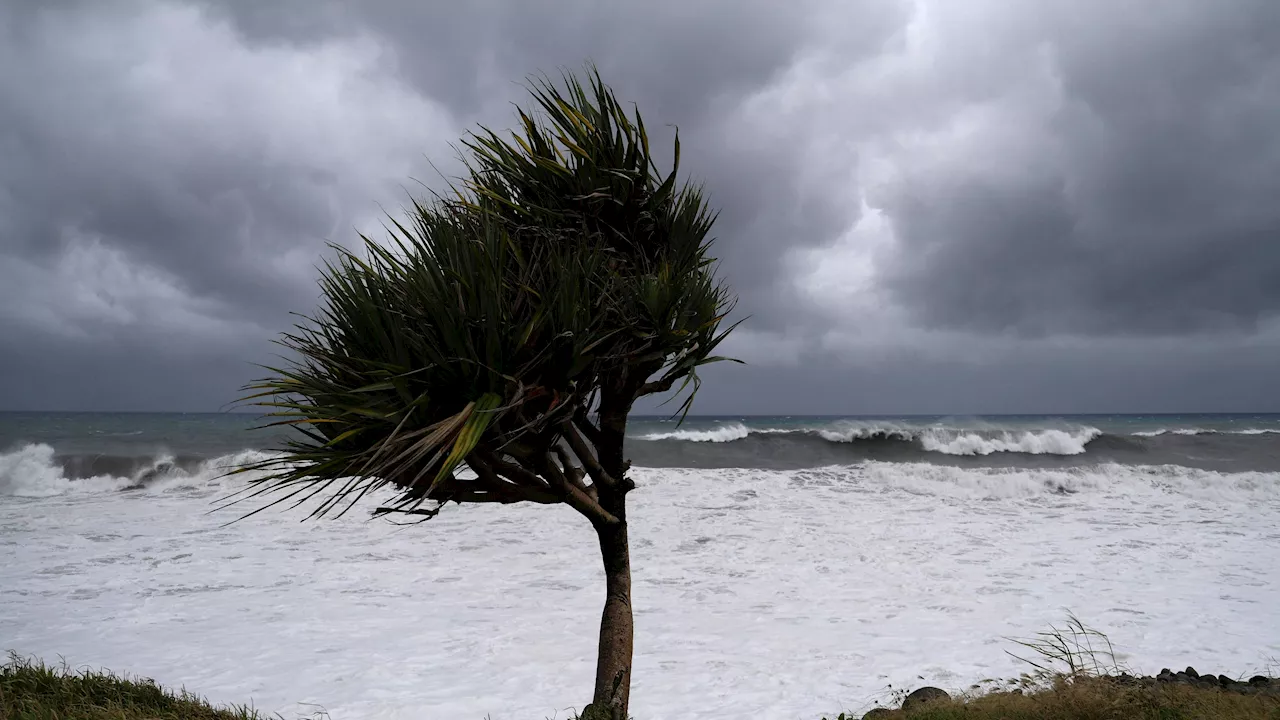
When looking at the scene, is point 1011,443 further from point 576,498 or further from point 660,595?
point 576,498

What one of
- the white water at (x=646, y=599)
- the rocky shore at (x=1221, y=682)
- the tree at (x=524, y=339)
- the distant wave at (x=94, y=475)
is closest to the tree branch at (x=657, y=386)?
the tree at (x=524, y=339)

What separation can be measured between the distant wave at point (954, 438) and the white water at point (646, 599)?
17495 mm

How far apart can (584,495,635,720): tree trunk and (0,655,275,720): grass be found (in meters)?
2.79

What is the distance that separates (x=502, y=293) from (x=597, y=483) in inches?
71.9

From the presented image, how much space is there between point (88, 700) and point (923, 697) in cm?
703

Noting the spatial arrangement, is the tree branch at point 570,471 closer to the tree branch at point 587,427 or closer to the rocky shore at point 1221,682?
the tree branch at point 587,427

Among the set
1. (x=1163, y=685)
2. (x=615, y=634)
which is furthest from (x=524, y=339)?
(x=1163, y=685)

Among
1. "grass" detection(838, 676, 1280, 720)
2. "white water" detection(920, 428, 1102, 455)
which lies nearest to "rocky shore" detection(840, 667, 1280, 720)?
"grass" detection(838, 676, 1280, 720)

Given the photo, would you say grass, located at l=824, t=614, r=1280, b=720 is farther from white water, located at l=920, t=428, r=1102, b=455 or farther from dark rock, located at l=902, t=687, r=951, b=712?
white water, located at l=920, t=428, r=1102, b=455

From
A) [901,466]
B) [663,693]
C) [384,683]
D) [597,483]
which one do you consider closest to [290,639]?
[384,683]

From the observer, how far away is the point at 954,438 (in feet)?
124

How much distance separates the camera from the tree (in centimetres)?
356

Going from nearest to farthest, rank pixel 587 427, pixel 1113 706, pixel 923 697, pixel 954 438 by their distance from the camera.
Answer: pixel 1113 706 → pixel 587 427 → pixel 923 697 → pixel 954 438

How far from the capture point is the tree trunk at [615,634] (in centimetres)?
461
